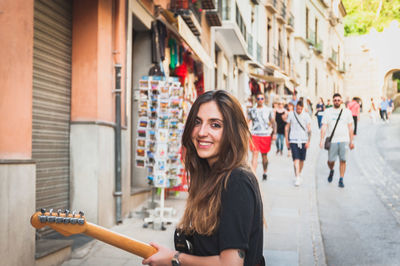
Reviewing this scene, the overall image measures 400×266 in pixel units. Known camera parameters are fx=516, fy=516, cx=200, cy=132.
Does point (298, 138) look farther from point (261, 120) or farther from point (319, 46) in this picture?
point (319, 46)

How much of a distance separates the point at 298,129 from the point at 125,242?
902cm

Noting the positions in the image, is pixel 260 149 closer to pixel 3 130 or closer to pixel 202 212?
pixel 3 130

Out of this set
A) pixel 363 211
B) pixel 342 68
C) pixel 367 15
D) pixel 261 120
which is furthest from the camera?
pixel 367 15

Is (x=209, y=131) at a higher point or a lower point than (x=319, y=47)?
→ lower

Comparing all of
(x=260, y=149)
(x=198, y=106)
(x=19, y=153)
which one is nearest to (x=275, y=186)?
(x=260, y=149)

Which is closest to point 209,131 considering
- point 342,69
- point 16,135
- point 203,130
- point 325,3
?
point 203,130

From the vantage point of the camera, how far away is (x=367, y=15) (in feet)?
190

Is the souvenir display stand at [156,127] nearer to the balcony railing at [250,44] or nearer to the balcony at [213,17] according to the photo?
the balcony at [213,17]

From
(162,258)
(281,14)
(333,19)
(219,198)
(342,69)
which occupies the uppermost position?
(333,19)

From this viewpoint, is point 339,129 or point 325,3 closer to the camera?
Answer: point 339,129

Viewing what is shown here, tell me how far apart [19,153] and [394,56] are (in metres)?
49.5

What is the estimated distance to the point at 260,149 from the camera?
11.0m

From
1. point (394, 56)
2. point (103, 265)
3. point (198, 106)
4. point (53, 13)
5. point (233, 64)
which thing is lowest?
point (103, 265)

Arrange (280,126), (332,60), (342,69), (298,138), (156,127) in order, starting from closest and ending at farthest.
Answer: (156,127)
(298,138)
(280,126)
(332,60)
(342,69)
